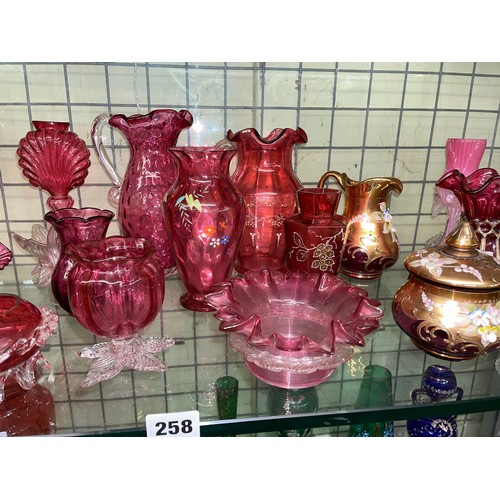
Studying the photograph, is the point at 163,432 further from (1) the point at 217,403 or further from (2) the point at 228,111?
(2) the point at 228,111

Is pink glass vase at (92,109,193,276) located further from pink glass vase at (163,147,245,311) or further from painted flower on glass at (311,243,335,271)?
painted flower on glass at (311,243,335,271)

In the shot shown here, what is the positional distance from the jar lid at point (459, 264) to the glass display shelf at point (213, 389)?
135 mm

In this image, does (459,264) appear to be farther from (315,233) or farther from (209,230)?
(209,230)

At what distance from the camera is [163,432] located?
50 centimetres

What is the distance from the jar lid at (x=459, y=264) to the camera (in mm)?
537

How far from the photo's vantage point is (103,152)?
73 centimetres

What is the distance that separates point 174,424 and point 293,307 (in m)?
0.26

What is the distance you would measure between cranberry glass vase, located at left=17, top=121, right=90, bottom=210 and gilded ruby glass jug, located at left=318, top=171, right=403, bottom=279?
1.41 feet

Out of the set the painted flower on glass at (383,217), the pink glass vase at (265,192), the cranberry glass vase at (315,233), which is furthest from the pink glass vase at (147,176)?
the painted flower on glass at (383,217)

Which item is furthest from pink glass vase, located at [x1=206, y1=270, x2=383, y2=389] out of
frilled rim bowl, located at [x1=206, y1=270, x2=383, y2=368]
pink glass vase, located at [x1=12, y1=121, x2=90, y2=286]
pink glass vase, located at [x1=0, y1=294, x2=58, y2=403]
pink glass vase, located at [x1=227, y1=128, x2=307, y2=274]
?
pink glass vase, located at [x1=12, y1=121, x2=90, y2=286]

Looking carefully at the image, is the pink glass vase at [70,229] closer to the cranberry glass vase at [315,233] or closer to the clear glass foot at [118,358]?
the clear glass foot at [118,358]

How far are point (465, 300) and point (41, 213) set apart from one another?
0.76 meters

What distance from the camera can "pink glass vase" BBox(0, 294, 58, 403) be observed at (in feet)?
1.65

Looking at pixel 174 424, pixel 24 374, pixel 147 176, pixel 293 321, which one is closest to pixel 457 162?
pixel 293 321
